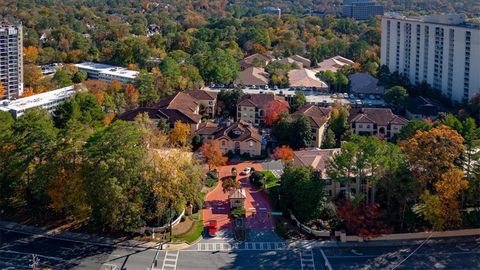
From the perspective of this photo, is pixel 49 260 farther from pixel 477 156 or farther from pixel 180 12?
pixel 180 12

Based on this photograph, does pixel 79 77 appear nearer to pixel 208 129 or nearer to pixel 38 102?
pixel 38 102

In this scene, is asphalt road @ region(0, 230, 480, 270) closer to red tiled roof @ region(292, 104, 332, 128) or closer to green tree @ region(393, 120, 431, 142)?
green tree @ region(393, 120, 431, 142)

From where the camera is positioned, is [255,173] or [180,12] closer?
[255,173]

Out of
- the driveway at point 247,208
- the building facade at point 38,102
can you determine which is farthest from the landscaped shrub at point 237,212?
the building facade at point 38,102

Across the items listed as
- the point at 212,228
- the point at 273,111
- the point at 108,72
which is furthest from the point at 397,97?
the point at 108,72

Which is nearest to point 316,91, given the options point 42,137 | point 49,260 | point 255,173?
point 255,173

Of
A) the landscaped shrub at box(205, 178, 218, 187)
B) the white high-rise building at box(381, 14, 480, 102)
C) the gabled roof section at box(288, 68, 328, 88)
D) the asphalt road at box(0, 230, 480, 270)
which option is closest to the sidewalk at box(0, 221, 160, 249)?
the asphalt road at box(0, 230, 480, 270)
